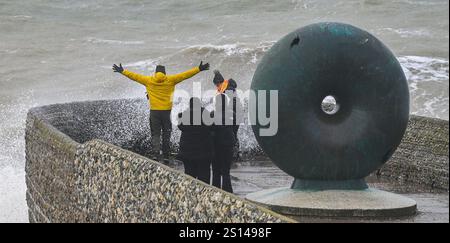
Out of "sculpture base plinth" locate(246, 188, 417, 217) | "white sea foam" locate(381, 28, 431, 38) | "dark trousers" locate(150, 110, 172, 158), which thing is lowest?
"sculpture base plinth" locate(246, 188, 417, 217)

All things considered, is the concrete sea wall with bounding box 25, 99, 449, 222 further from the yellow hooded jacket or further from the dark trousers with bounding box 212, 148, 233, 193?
the yellow hooded jacket

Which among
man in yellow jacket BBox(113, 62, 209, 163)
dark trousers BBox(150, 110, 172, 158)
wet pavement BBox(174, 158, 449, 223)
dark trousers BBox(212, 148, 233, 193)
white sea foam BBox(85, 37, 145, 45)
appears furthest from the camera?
white sea foam BBox(85, 37, 145, 45)

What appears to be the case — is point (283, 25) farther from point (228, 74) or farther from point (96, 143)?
point (96, 143)

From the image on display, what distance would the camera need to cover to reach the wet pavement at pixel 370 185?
10203mm

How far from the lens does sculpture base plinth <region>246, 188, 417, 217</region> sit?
10305mm

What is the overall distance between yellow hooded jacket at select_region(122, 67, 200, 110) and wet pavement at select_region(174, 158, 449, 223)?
117 centimetres

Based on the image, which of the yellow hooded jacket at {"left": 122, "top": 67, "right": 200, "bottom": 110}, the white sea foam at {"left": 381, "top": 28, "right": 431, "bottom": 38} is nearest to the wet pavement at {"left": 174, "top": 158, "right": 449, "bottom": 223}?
the yellow hooded jacket at {"left": 122, "top": 67, "right": 200, "bottom": 110}

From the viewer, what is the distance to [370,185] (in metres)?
13.1

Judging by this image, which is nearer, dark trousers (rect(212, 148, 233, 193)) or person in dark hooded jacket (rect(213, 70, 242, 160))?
dark trousers (rect(212, 148, 233, 193))

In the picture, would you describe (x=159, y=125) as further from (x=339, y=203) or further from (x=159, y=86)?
(x=339, y=203)

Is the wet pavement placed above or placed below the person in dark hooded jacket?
below

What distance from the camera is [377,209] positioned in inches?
405

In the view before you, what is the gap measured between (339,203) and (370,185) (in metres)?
2.76

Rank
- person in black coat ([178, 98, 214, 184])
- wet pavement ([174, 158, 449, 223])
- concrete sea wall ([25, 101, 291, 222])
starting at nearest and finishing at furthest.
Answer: concrete sea wall ([25, 101, 291, 222]) → wet pavement ([174, 158, 449, 223]) → person in black coat ([178, 98, 214, 184])
